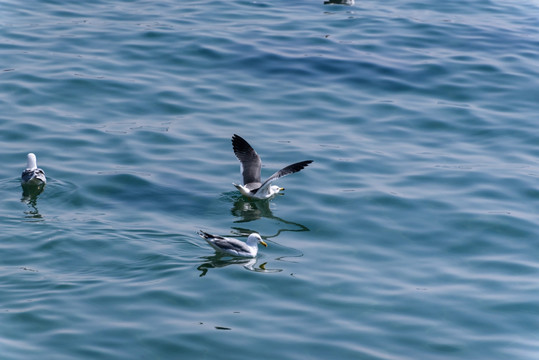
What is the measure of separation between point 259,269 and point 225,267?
2.22 ft

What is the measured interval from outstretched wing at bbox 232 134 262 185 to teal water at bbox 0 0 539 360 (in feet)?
1.70

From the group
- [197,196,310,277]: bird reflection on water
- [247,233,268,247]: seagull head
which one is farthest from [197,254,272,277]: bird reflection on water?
[247,233,268,247]: seagull head

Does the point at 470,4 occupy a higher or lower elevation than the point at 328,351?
higher

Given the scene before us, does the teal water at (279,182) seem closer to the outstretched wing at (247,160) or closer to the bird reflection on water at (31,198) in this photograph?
the bird reflection on water at (31,198)

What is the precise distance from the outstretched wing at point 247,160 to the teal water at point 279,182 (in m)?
0.52

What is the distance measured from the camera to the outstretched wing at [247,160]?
21.8 meters

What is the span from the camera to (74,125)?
24.6 meters

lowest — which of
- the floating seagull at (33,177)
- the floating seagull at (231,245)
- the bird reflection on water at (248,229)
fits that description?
the bird reflection on water at (248,229)

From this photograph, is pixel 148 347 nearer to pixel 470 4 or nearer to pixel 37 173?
pixel 37 173

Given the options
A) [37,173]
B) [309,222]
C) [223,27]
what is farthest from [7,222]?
[223,27]

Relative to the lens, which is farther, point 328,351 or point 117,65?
point 117,65

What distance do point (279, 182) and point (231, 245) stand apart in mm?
6027

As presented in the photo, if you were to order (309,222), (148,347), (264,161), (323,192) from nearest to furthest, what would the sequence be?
1. (148,347)
2. (309,222)
3. (323,192)
4. (264,161)

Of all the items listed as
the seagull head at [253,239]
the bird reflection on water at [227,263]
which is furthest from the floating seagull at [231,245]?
the bird reflection on water at [227,263]
